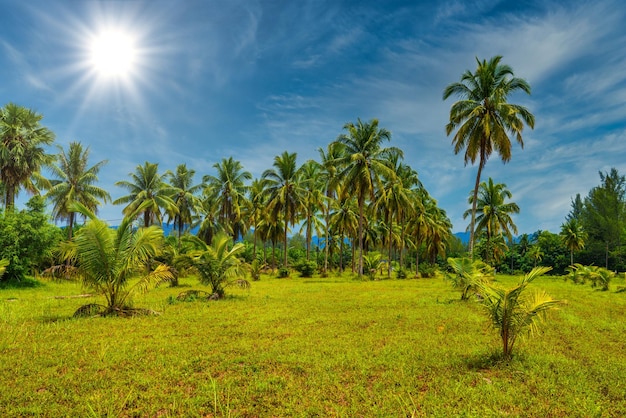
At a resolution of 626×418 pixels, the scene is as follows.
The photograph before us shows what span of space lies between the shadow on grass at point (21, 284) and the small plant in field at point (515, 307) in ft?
73.2

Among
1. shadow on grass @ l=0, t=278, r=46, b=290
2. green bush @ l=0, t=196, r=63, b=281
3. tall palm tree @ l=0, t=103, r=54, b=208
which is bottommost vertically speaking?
shadow on grass @ l=0, t=278, r=46, b=290

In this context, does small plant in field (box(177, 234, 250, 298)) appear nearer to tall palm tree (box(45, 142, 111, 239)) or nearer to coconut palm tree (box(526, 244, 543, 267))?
tall palm tree (box(45, 142, 111, 239))

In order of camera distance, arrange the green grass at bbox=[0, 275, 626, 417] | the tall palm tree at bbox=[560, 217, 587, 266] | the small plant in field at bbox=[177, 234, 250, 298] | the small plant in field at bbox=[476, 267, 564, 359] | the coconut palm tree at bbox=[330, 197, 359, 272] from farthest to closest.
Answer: the tall palm tree at bbox=[560, 217, 587, 266] → the coconut palm tree at bbox=[330, 197, 359, 272] → the small plant in field at bbox=[177, 234, 250, 298] → the small plant in field at bbox=[476, 267, 564, 359] → the green grass at bbox=[0, 275, 626, 417]

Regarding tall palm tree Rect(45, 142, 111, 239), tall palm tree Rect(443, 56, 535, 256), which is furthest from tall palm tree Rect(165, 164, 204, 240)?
tall palm tree Rect(443, 56, 535, 256)

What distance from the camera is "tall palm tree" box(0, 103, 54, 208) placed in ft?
79.2

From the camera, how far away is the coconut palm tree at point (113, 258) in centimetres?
970

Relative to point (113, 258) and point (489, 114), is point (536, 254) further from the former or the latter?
point (113, 258)

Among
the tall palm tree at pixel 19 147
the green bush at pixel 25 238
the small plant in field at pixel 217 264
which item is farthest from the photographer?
the tall palm tree at pixel 19 147

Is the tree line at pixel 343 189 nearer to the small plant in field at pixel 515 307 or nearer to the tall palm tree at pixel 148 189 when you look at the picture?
the tall palm tree at pixel 148 189

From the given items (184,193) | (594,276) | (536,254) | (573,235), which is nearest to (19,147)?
(184,193)

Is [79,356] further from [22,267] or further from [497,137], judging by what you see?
[497,137]

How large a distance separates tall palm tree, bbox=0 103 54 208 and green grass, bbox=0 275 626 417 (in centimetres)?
1928

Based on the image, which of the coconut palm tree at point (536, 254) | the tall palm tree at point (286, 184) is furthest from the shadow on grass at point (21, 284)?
the coconut palm tree at point (536, 254)

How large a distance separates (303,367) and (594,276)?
79.8ft
